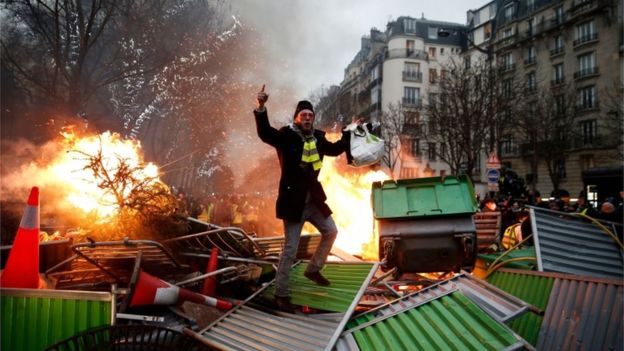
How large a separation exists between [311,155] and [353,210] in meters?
4.38

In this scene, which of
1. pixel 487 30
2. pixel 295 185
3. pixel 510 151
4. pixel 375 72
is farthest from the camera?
pixel 375 72

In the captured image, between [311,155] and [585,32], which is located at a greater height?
[585,32]

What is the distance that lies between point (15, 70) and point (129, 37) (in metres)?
3.22

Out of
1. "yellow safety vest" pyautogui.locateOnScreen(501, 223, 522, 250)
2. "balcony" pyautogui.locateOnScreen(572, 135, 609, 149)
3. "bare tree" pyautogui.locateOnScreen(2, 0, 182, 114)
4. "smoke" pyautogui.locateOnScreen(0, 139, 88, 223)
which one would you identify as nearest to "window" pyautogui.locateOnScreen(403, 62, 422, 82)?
"balcony" pyautogui.locateOnScreen(572, 135, 609, 149)

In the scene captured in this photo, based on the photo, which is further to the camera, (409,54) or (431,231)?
(409,54)

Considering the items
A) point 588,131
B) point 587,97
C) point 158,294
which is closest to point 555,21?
point 587,97

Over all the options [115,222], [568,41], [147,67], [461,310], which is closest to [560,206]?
[461,310]

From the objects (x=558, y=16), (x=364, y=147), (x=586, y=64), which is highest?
(x=558, y=16)

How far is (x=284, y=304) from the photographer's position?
3.59 m

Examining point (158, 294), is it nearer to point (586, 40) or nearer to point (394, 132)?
point (394, 132)

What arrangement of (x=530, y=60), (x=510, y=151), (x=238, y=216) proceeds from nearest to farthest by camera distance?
(x=238, y=216) < (x=510, y=151) < (x=530, y=60)

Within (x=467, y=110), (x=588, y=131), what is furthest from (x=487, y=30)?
(x=467, y=110)

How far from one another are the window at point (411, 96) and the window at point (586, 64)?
14884 mm

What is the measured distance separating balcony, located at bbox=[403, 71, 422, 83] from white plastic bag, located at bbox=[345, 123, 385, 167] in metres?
43.0
